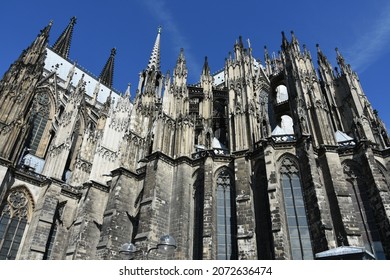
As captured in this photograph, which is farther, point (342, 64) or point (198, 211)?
point (342, 64)

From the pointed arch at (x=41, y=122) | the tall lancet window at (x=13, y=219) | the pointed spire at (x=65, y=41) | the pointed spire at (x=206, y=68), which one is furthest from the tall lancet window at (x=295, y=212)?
the pointed spire at (x=65, y=41)

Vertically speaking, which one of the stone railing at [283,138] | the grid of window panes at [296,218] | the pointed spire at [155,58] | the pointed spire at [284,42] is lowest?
the grid of window panes at [296,218]

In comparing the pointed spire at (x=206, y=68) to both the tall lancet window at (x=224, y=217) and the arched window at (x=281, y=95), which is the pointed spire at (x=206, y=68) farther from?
the tall lancet window at (x=224, y=217)

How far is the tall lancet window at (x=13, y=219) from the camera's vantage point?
63.3 ft

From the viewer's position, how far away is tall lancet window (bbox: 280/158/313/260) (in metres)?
13.2

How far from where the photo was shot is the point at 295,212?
1426cm

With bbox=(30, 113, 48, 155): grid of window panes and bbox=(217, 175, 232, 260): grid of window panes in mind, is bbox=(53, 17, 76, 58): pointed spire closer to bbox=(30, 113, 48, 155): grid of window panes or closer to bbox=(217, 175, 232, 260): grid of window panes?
bbox=(30, 113, 48, 155): grid of window panes

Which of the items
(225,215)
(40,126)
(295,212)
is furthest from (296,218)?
(40,126)

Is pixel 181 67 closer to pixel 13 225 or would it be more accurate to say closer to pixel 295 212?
pixel 295 212

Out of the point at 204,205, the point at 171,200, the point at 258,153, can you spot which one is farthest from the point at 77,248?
the point at 258,153

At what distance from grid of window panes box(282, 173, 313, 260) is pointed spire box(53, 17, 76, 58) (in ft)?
144

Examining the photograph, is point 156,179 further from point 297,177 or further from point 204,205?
point 297,177

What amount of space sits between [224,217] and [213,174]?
2.50 metres

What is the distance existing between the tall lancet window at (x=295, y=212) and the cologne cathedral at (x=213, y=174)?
2.0 inches
